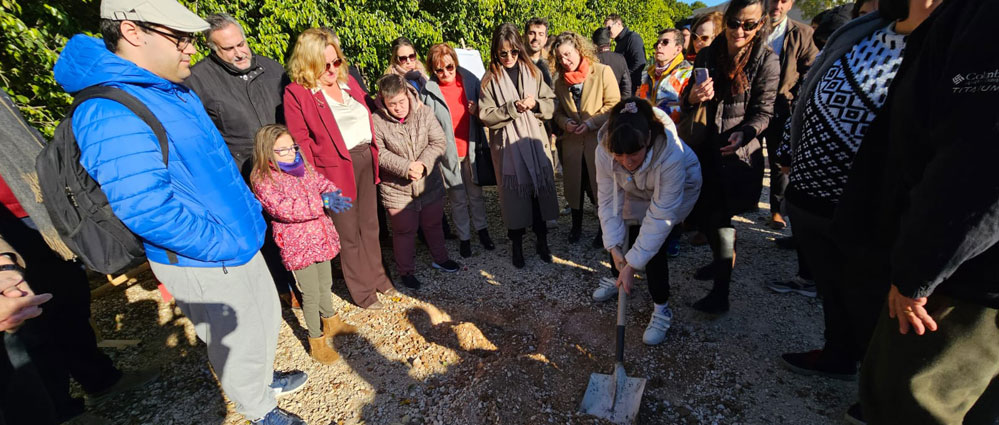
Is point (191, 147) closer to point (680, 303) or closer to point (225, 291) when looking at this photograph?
point (225, 291)

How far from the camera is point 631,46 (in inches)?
236

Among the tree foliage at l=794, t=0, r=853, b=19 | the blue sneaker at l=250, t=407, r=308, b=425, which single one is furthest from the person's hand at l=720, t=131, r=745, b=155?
the tree foliage at l=794, t=0, r=853, b=19

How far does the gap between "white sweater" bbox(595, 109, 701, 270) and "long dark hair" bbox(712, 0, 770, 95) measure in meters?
0.61

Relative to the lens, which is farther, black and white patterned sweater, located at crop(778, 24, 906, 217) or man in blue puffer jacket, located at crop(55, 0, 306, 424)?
black and white patterned sweater, located at crop(778, 24, 906, 217)

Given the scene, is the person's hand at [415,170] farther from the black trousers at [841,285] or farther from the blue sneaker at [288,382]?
the black trousers at [841,285]

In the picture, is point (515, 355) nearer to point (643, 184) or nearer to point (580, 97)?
point (643, 184)

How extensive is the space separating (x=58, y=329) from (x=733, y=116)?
166 inches

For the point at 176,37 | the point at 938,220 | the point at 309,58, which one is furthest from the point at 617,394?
the point at 309,58

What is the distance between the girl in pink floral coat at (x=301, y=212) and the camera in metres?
2.56

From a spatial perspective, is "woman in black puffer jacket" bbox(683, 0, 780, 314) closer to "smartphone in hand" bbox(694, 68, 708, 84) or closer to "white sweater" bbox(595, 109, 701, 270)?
"smartphone in hand" bbox(694, 68, 708, 84)

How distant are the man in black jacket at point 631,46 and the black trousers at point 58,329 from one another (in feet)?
19.8

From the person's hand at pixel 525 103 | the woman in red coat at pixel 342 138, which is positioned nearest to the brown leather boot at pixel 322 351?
the woman in red coat at pixel 342 138

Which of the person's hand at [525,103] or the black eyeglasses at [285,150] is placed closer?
the black eyeglasses at [285,150]

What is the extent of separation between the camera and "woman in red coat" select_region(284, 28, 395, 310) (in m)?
2.93
